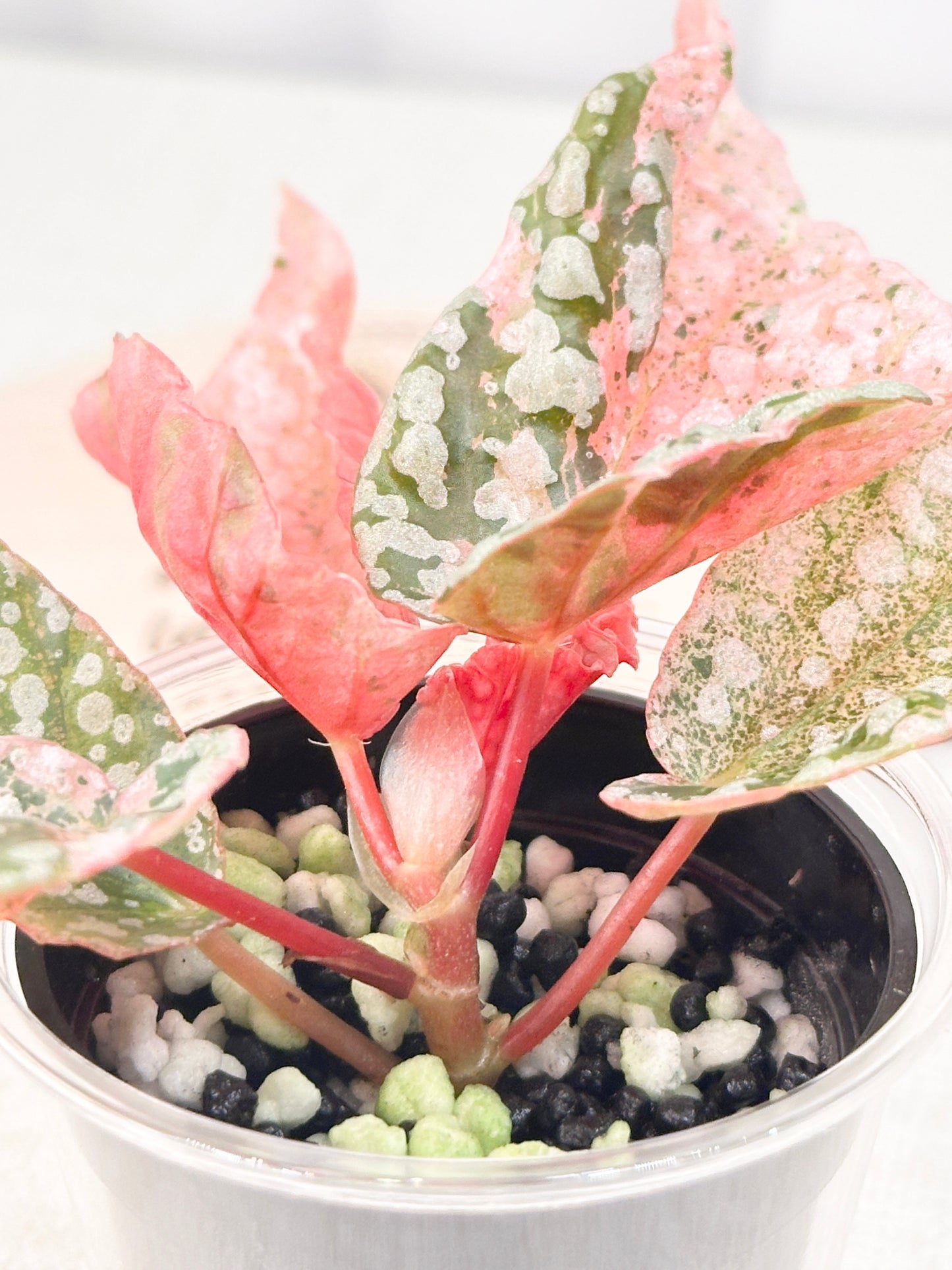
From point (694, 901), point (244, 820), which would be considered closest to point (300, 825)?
point (244, 820)

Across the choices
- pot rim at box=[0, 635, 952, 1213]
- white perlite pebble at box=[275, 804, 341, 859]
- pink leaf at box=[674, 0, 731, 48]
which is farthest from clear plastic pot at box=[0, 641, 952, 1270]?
pink leaf at box=[674, 0, 731, 48]

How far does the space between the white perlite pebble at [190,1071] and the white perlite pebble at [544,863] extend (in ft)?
0.37

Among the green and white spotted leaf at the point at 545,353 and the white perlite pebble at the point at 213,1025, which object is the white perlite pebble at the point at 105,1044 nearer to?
the white perlite pebble at the point at 213,1025

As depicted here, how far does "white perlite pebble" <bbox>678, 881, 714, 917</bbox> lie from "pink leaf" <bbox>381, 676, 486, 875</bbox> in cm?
12

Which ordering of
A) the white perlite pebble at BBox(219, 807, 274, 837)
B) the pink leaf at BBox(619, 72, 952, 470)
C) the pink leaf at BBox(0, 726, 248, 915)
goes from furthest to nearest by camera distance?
the white perlite pebble at BBox(219, 807, 274, 837)
the pink leaf at BBox(619, 72, 952, 470)
the pink leaf at BBox(0, 726, 248, 915)

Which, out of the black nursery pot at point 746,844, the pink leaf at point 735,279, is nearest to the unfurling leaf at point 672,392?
the pink leaf at point 735,279

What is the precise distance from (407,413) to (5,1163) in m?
0.36

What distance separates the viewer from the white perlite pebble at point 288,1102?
13.2 inches

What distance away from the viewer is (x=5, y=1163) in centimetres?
52

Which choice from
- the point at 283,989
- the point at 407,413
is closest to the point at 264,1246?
the point at 283,989

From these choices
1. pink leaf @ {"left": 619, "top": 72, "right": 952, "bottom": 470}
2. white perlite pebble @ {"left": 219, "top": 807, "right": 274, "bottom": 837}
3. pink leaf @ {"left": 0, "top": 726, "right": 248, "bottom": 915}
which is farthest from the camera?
white perlite pebble @ {"left": 219, "top": 807, "right": 274, "bottom": 837}

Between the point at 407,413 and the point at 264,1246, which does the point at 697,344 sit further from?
the point at 264,1246

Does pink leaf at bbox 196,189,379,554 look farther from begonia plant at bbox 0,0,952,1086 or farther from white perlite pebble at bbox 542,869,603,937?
white perlite pebble at bbox 542,869,603,937

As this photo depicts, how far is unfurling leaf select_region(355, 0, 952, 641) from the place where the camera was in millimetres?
253
